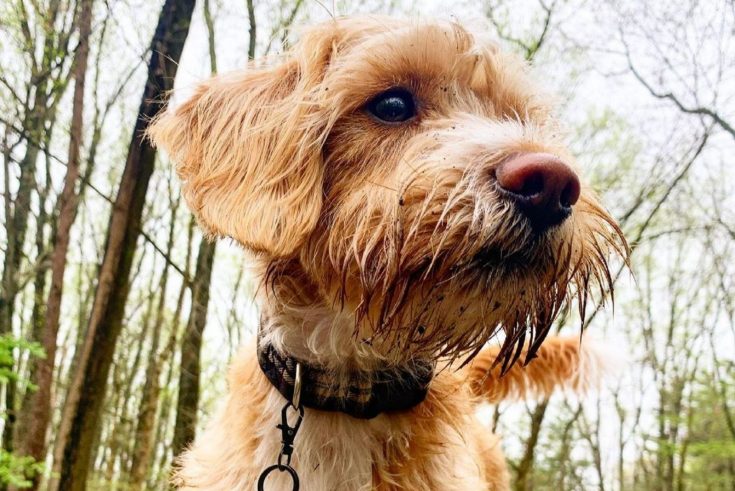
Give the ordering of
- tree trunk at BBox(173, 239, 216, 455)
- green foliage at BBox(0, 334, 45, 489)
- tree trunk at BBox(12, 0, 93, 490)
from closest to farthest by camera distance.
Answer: green foliage at BBox(0, 334, 45, 489)
tree trunk at BBox(12, 0, 93, 490)
tree trunk at BBox(173, 239, 216, 455)

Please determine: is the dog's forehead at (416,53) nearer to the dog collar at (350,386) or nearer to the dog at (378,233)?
the dog at (378,233)

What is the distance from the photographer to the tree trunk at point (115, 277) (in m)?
5.05

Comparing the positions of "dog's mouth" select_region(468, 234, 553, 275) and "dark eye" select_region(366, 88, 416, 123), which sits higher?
"dark eye" select_region(366, 88, 416, 123)

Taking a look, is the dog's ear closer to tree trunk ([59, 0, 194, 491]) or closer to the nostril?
the nostril

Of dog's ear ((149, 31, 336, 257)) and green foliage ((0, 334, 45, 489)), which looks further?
green foliage ((0, 334, 45, 489))

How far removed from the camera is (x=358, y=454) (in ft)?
7.99

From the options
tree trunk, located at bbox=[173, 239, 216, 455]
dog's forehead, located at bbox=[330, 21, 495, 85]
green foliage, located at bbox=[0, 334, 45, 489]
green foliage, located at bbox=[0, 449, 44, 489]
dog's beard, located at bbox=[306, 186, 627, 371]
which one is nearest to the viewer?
dog's beard, located at bbox=[306, 186, 627, 371]

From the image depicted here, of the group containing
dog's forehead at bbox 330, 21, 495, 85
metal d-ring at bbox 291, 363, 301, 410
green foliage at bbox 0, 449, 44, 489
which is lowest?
green foliage at bbox 0, 449, 44, 489

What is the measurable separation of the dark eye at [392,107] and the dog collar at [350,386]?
3.36 ft

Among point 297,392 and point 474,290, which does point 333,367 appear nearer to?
point 297,392

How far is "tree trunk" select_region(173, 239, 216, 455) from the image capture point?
10461mm

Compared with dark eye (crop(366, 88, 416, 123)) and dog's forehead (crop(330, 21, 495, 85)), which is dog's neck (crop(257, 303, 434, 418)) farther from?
dog's forehead (crop(330, 21, 495, 85))

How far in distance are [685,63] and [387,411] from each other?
11.1 m

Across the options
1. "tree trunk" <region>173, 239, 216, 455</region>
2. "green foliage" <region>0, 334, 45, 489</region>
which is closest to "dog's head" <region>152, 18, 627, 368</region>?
"green foliage" <region>0, 334, 45, 489</region>
